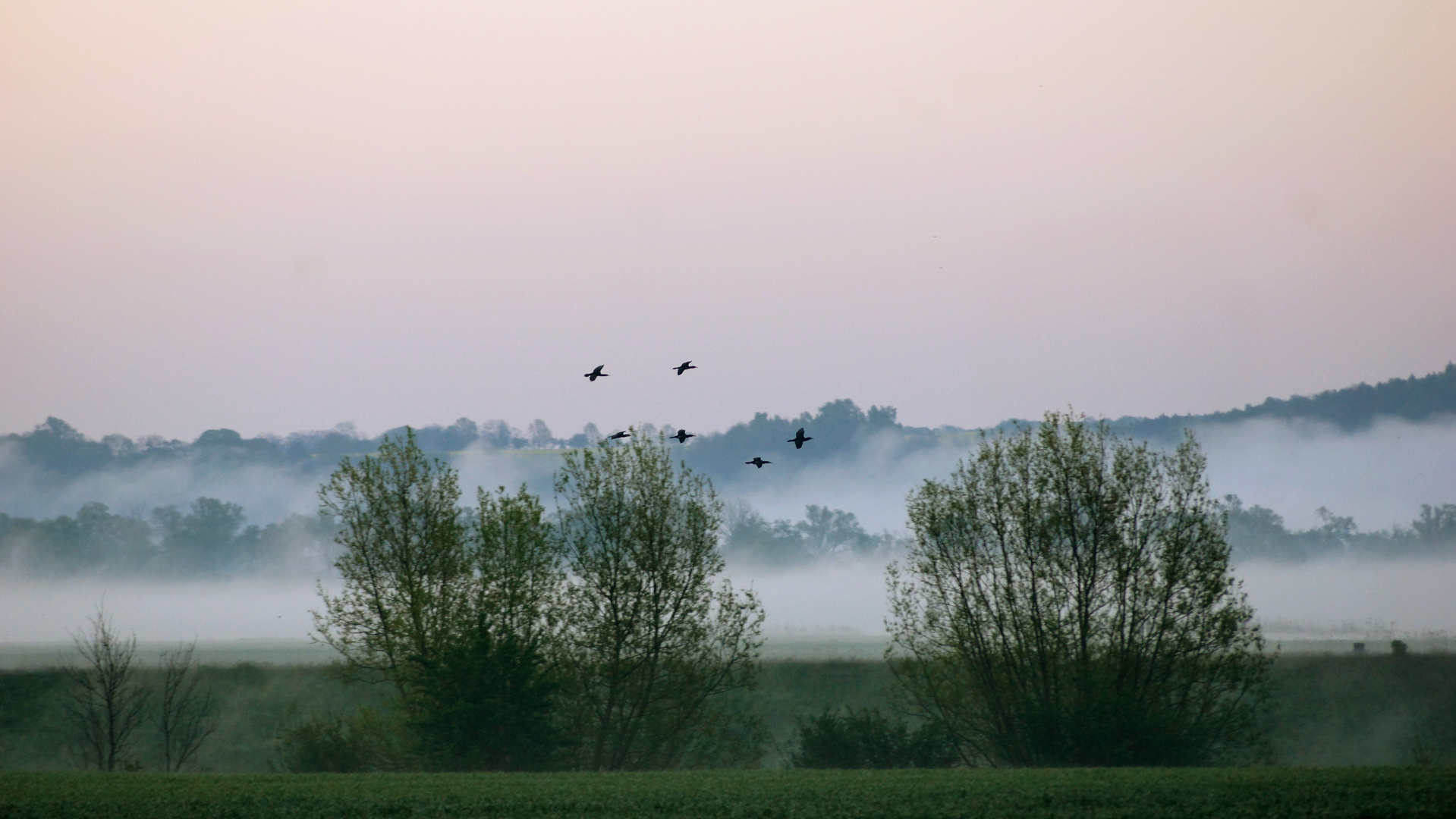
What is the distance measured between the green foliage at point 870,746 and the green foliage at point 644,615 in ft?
16.0

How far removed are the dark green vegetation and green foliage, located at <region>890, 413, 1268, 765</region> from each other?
1415 centimetres

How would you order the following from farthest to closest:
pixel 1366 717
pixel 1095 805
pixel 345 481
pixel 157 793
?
pixel 1366 717, pixel 345 481, pixel 157 793, pixel 1095 805

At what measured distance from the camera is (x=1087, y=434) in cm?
4444

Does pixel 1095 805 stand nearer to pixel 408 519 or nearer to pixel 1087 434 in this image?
pixel 1087 434

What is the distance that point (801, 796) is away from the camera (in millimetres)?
28906

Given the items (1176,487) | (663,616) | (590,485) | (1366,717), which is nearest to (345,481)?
(590,485)

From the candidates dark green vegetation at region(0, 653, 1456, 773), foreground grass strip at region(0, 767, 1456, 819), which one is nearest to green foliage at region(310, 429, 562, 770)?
foreground grass strip at region(0, 767, 1456, 819)

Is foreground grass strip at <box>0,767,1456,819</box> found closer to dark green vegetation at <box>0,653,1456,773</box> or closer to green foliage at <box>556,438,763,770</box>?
green foliage at <box>556,438,763,770</box>

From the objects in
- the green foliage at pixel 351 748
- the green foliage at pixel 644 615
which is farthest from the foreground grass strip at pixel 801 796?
the green foliage at pixel 644 615

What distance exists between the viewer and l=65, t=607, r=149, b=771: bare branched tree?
4969cm

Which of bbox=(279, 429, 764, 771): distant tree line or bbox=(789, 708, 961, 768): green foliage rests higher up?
bbox=(279, 429, 764, 771): distant tree line

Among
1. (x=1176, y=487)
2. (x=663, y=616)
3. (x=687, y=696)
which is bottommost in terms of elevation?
(x=687, y=696)

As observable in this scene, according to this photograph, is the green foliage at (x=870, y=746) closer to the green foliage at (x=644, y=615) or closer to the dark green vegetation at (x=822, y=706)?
the green foliage at (x=644, y=615)

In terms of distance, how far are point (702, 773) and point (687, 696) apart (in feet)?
29.0
